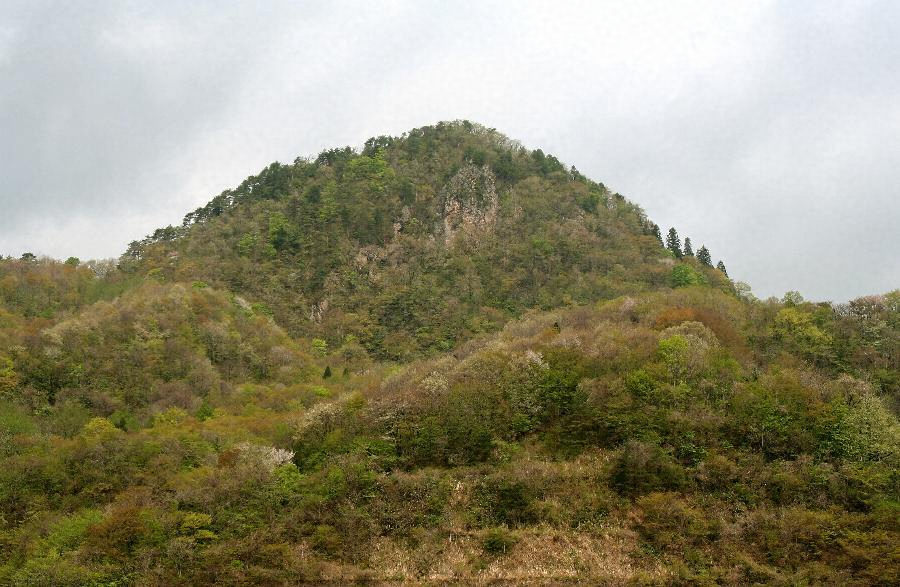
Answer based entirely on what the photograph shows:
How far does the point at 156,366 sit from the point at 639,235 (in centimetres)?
6963

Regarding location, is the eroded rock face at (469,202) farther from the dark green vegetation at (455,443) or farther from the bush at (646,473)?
the bush at (646,473)

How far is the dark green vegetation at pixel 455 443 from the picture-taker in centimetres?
4150

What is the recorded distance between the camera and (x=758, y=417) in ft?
159

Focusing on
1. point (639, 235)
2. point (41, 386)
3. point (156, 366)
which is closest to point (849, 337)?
point (639, 235)

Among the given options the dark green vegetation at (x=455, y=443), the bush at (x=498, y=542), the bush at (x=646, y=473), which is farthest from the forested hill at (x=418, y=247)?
the bush at (x=498, y=542)

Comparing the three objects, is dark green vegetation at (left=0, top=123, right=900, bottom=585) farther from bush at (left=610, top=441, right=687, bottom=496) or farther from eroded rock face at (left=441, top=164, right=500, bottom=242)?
eroded rock face at (left=441, top=164, right=500, bottom=242)

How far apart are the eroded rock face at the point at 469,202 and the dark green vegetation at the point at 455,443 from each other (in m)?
22.2

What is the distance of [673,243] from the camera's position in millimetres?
111188

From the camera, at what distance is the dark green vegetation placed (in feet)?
136

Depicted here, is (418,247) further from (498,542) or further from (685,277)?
(498,542)

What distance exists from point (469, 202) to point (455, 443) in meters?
64.7

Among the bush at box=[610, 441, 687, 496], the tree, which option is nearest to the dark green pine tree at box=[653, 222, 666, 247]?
the tree

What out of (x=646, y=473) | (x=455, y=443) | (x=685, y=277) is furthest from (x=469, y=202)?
(x=646, y=473)

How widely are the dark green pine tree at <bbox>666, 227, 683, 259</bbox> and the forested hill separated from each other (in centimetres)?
360
